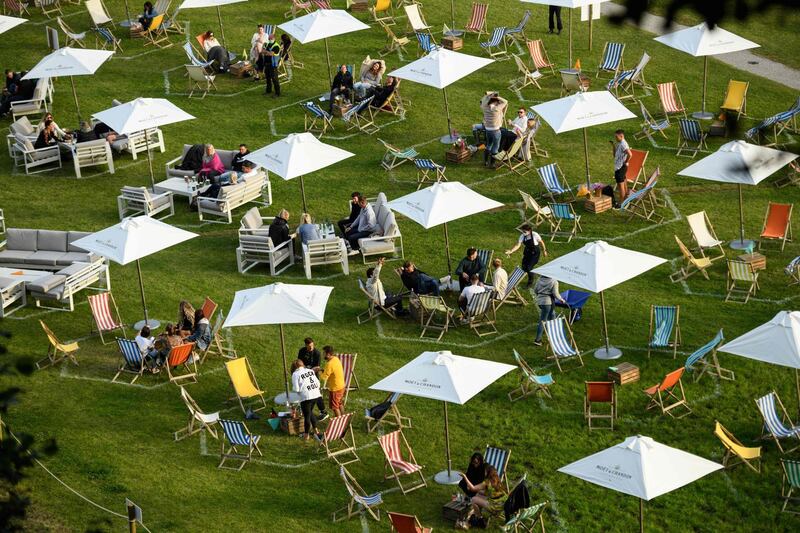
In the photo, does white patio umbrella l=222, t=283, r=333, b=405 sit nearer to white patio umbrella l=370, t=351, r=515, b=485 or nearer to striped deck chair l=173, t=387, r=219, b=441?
striped deck chair l=173, t=387, r=219, b=441

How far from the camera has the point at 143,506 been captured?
53.6ft

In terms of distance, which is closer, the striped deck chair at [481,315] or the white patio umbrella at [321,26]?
the striped deck chair at [481,315]

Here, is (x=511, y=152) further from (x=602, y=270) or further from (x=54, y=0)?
(x=54, y=0)

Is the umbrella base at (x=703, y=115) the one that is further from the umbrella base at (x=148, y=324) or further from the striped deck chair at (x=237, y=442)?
the striped deck chair at (x=237, y=442)

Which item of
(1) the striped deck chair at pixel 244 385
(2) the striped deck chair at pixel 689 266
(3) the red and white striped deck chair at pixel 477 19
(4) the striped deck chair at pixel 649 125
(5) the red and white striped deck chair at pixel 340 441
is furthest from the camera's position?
(3) the red and white striped deck chair at pixel 477 19

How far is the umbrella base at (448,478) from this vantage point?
16.5 metres

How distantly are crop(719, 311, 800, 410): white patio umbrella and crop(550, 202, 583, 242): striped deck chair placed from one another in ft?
22.1

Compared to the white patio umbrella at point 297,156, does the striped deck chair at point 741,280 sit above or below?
below

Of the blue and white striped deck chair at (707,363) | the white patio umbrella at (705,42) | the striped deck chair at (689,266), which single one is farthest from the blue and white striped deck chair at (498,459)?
the white patio umbrella at (705,42)

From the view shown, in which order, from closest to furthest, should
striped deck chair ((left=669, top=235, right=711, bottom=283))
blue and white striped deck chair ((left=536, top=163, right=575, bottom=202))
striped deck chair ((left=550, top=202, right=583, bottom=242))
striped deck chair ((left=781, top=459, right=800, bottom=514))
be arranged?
striped deck chair ((left=781, top=459, right=800, bottom=514)) < striped deck chair ((left=669, top=235, right=711, bottom=283)) < striped deck chair ((left=550, top=202, right=583, bottom=242)) < blue and white striped deck chair ((left=536, top=163, right=575, bottom=202))

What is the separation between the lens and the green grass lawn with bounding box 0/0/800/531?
16.2m

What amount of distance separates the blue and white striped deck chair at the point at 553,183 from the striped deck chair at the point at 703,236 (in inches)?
116

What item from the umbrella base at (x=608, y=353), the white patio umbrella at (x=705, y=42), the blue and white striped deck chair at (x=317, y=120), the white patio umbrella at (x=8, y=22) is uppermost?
the white patio umbrella at (x=8, y=22)

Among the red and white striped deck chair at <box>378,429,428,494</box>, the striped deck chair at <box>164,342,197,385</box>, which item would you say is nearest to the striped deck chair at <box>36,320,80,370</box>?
the striped deck chair at <box>164,342,197,385</box>
